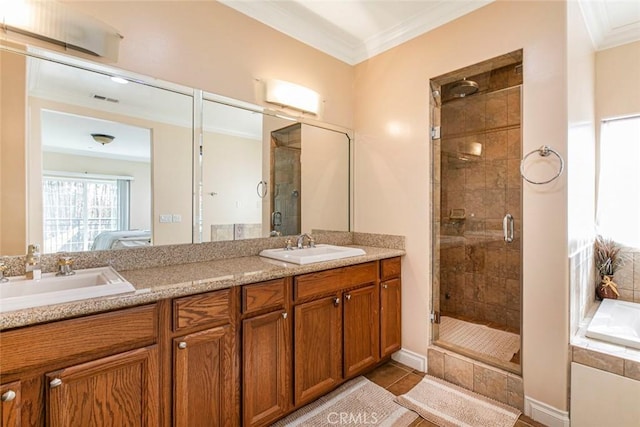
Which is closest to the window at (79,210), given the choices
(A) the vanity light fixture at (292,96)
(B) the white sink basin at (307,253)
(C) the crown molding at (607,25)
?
(B) the white sink basin at (307,253)

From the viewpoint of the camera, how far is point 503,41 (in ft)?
6.24

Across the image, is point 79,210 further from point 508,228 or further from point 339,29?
point 508,228

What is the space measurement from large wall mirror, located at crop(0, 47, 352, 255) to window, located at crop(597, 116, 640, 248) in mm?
2461

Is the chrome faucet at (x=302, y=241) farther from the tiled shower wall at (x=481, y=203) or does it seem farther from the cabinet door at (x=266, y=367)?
the tiled shower wall at (x=481, y=203)

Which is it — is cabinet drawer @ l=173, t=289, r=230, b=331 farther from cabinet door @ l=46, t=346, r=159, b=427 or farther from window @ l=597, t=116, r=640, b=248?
window @ l=597, t=116, r=640, b=248

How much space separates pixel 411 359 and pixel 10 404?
2.25m

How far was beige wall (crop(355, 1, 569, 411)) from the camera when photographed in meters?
1.70

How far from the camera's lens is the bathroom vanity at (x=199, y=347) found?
1017 mm

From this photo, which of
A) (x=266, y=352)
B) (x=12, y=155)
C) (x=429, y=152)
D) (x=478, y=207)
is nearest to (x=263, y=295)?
(x=266, y=352)

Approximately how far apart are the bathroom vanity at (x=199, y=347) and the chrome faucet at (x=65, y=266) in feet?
0.75

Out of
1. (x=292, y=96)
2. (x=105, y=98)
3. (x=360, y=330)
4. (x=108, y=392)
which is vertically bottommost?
(x=360, y=330)

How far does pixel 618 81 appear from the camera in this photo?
240 cm

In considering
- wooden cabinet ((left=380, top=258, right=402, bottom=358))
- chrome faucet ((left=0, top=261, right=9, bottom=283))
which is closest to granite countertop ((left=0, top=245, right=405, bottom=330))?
wooden cabinet ((left=380, top=258, right=402, bottom=358))

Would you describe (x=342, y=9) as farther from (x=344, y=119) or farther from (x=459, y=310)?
(x=459, y=310)
